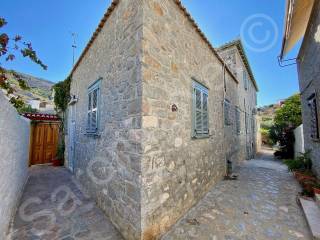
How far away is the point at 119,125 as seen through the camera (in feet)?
10.0

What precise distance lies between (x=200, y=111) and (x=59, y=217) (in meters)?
3.89

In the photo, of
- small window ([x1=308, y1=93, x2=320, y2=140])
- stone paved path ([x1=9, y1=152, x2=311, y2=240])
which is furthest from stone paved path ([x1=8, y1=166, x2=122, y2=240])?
small window ([x1=308, y1=93, x2=320, y2=140])

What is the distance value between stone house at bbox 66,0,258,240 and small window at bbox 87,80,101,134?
0.03m

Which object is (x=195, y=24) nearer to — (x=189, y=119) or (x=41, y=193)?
(x=189, y=119)

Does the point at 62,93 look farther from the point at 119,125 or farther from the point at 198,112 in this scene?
the point at 198,112

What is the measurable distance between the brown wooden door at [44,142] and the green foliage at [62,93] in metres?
1.22

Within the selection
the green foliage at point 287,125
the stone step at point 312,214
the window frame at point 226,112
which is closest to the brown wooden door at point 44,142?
the window frame at point 226,112

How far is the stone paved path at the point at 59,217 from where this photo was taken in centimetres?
274

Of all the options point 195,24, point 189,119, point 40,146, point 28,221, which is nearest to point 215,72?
point 195,24

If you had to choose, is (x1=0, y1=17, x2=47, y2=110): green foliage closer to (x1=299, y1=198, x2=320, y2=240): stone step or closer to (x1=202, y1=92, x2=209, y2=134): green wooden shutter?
(x1=202, y1=92, x2=209, y2=134): green wooden shutter

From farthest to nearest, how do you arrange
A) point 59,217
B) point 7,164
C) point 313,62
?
point 313,62, point 59,217, point 7,164

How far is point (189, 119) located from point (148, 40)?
6.20 ft

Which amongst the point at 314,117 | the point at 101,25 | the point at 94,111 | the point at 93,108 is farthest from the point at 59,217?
the point at 314,117

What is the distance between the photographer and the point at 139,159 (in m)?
2.46
